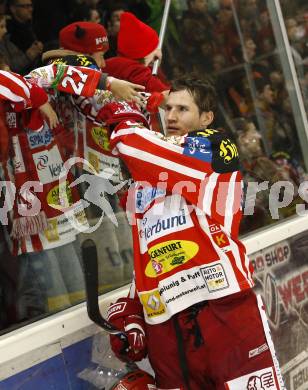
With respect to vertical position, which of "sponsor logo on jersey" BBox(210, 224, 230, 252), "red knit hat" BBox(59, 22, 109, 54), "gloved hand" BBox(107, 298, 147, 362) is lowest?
"gloved hand" BBox(107, 298, 147, 362)

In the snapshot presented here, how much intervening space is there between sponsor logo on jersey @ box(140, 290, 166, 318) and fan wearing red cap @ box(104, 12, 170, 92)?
0.81 metres

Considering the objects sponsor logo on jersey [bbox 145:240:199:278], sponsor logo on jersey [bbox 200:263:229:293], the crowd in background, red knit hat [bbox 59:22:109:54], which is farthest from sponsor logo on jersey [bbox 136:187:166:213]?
A: the crowd in background

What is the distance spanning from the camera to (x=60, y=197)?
7.91 ft

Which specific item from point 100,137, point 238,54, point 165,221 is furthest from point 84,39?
point 238,54

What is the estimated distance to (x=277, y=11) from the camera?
3895 millimetres

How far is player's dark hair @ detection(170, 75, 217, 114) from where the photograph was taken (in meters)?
2.20

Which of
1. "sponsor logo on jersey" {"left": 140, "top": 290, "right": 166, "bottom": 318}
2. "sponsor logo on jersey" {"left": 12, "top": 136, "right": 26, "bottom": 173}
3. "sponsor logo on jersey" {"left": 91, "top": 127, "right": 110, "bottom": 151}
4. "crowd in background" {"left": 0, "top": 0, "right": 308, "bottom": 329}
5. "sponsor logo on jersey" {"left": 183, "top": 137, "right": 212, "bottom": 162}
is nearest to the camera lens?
"sponsor logo on jersey" {"left": 183, "top": 137, "right": 212, "bottom": 162}

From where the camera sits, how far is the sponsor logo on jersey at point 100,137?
8.17 ft

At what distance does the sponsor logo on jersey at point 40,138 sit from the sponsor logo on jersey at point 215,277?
0.69m

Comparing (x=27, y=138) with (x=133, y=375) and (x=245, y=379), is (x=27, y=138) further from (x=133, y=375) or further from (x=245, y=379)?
(x=245, y=379)

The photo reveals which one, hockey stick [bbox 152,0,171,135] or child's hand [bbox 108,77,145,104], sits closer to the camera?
child's hand [bbox 108,77,145,104]

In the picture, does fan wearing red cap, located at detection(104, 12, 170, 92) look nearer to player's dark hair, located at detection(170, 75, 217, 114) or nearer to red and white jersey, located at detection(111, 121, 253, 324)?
player's dark hair, located at detection(170, 75, 217, 114)

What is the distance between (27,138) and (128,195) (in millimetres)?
394

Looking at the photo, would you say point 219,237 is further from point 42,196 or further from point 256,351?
point 42,196
